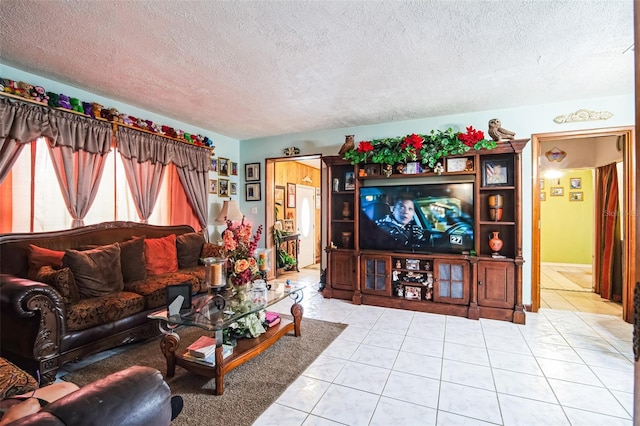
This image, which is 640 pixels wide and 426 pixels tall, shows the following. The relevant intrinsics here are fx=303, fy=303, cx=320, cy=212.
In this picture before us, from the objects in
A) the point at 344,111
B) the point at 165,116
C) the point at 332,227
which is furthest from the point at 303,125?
the point at 165,116

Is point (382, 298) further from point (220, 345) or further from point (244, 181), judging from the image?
point (244, 181)

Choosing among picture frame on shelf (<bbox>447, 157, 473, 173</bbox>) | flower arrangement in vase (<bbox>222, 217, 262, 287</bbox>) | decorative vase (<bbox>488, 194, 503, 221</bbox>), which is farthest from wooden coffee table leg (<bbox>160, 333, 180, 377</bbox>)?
decorative vase (<bbox>488, 194, 503, 221</bbox>)

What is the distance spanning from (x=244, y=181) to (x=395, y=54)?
11.7ft

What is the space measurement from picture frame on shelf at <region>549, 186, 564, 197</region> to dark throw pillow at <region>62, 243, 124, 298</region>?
25.5 ft

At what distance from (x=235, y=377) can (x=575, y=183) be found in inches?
291

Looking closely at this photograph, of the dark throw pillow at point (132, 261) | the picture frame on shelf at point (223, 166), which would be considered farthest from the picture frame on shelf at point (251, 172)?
the dark throw pillow at point (132, 261)

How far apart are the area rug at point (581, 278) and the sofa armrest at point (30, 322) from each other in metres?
6.50

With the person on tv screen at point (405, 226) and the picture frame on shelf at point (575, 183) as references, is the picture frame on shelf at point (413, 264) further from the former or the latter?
the picture frame on shelf at point (575, 183)

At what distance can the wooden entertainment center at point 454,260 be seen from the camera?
3402 millimetres

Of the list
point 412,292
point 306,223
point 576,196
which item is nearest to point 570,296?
point 412,292

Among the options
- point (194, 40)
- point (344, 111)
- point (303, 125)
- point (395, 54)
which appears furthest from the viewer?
point (303, 125)

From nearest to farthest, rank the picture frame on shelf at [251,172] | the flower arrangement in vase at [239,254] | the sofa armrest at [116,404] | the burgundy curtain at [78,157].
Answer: the sofa armrest at [116,404], the flower arrangement in vase at [239,254], the burgundy curtain at [78,157], the picture frame on shelf at [251,172]

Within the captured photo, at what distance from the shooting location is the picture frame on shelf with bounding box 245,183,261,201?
17.1 ft

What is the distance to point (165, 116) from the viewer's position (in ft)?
13.1
